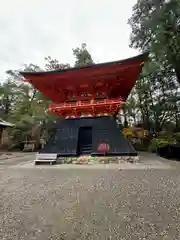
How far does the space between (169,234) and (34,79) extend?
8.84 m

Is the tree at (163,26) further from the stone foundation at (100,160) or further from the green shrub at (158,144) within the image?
the stone foundation at (100,160)

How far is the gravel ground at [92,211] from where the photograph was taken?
2143 mm

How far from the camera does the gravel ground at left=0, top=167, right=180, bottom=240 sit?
2.14m

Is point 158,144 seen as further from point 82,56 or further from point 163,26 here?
point 82,56

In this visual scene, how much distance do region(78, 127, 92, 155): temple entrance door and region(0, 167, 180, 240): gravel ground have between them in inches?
210

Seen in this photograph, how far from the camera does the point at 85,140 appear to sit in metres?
10.1

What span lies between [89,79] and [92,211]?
23.8 ft

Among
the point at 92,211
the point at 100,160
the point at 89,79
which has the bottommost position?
the point at 92,211

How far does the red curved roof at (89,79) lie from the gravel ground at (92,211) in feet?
17.9

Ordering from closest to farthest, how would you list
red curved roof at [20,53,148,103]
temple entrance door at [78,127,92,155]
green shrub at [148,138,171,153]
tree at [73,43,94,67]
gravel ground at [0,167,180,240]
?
gravel ground at [0,167,180,240], red curved roof at [20,53,148,103], temple entrance door at [78,127,92,155], green shrub at [148,138,171,153], tree at [73,43,94,67]

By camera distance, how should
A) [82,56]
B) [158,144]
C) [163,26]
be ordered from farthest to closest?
[82,56] < [158,144] < [163,26]

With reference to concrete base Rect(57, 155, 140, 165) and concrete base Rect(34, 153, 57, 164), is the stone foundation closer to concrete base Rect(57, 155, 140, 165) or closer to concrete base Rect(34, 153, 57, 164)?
concrete base Rect(57, 155, 140, 165)

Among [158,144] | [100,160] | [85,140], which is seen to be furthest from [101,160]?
[158,144]

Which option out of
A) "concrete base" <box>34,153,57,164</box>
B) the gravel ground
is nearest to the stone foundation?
"concrete base" <box>34,153,57,164</box>
